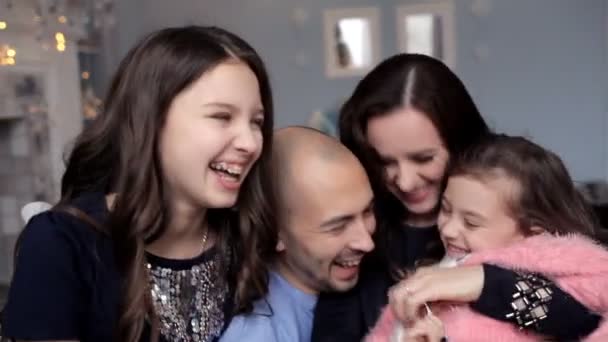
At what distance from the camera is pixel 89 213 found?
1.13 m

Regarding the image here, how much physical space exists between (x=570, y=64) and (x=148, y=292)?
10.6 ft

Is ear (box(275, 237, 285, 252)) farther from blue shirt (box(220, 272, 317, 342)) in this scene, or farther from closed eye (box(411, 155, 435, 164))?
closed eye (box(411, 155, 435, 164))

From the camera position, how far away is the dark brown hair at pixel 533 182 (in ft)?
4.17

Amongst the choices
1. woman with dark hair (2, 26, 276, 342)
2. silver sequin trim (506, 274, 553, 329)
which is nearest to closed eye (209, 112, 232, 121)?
woman with dark hair (2, 26, 276, 342)

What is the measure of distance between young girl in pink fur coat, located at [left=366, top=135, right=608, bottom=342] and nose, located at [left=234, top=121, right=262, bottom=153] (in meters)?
0.37

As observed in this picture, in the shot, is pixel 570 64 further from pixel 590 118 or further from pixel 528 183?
pixel 528 183

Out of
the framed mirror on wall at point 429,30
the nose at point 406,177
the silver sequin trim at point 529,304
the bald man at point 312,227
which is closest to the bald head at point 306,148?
the bald man at point 312,227

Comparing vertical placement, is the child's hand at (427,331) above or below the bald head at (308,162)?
below

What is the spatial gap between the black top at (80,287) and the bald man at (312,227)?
16cm

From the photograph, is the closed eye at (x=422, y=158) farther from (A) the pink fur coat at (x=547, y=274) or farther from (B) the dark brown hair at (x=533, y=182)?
(A) the pink fur coat at (x=547, y=274)

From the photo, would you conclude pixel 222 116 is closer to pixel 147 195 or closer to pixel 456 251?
pixel 147 195

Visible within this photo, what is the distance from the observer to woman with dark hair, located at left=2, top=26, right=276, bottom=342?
3.49 feet

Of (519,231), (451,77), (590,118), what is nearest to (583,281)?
(519,231)

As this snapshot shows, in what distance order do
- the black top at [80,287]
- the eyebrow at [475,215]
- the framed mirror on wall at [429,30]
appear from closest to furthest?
1. the black top at [80,287]
2. the eyebrow at [475,215]
3. the framed mirror on wall at [429,30]
